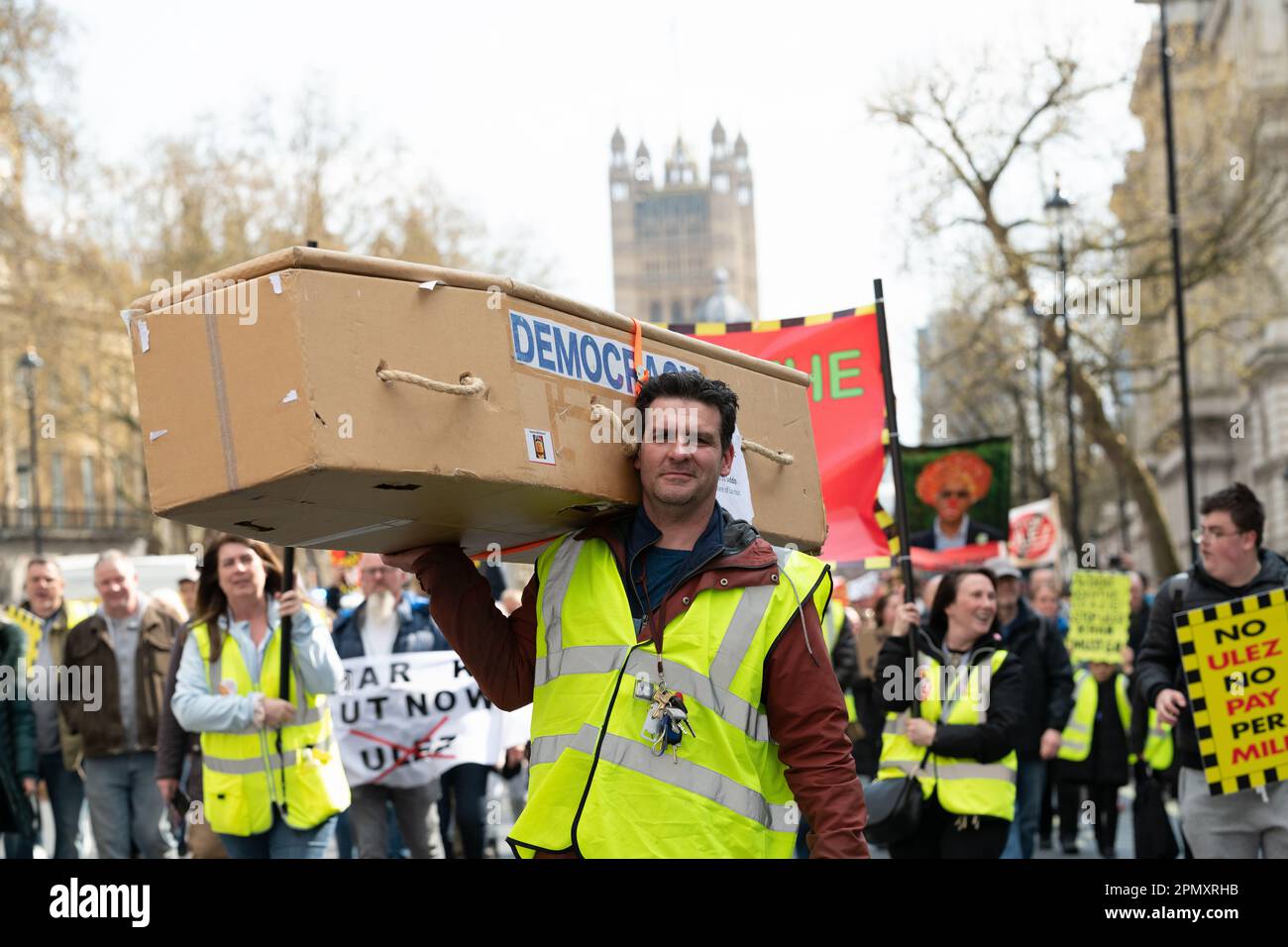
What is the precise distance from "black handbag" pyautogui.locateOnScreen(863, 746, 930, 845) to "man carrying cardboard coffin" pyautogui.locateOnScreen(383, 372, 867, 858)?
9.01 ft

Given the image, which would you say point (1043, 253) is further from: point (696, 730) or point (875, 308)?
point (696, 730)

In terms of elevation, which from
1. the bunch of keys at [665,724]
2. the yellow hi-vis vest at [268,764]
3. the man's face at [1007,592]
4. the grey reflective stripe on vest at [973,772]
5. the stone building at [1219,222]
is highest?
the stone building at [1219,222]

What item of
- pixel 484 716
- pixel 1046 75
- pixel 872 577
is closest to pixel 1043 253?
pixel 1046 75

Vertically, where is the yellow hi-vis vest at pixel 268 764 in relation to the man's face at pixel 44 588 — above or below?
below

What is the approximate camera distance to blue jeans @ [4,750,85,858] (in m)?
10.4

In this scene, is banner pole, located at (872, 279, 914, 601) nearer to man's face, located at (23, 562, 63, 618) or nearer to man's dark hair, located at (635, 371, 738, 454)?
man's dark hair, located at (635, 371, 738, 454)

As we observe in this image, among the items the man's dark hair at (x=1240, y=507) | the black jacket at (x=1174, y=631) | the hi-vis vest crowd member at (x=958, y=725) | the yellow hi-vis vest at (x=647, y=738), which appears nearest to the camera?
the yellow hi-vis vest at (x=647, y=738)

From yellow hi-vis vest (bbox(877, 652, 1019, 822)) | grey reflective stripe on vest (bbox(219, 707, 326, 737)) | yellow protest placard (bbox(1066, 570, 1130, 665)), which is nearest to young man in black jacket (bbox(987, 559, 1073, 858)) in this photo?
yellow protest placard (bbox(1066, 570, 1130, 665))

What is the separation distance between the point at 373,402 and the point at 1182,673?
4274 mm

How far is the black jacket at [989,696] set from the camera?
23.3 feet

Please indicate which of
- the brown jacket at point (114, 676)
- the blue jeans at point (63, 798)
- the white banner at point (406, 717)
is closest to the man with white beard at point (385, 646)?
the white banner at point (406, 717)

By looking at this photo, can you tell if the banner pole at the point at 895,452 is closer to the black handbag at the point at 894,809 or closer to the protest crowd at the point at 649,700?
the protest crowd at the point at 649,700

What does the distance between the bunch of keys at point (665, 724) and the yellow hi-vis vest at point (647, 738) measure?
0.7 inches
